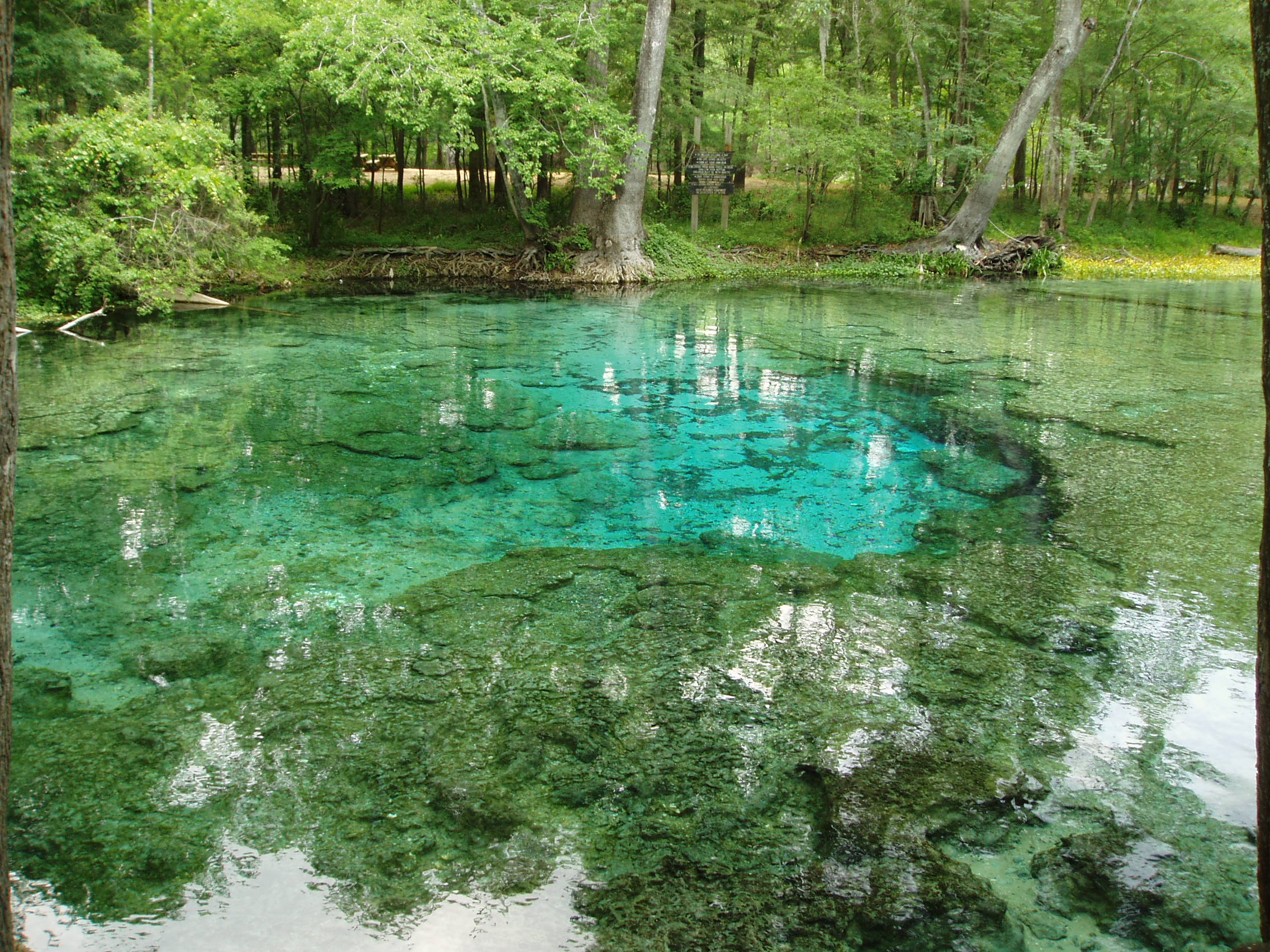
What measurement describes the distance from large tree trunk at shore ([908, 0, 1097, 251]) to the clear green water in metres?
13.9

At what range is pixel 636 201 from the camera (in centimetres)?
1770

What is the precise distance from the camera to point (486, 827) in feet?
8.89

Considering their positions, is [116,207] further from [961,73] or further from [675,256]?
[961,73]

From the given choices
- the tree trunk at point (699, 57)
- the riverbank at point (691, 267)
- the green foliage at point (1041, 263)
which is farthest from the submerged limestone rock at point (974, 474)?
the green foliage at point (1041, 263)

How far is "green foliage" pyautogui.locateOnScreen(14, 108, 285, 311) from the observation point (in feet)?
35.0

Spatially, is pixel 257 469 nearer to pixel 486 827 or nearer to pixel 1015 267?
pixel 486 827

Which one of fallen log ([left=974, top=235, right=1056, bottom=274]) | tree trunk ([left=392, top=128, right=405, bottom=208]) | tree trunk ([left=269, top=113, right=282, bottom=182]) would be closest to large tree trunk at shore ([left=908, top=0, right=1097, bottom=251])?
fallen log ([left=974, top=235, right=1056, bottom=274])

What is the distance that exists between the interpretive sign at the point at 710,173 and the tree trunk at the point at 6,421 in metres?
19.4

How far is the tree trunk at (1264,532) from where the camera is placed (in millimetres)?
1734

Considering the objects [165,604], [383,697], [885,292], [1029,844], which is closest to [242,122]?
[885,292]

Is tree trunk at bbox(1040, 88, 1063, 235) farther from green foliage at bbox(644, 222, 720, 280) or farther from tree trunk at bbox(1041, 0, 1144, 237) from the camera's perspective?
Result: green foliage at bbox(644, 222, 720, 280)

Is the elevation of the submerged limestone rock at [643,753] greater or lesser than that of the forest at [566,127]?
lesser

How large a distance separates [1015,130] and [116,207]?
1709 centimetres

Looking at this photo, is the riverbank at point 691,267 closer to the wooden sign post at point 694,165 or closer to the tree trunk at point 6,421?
the wooden sign post at point 694,165
